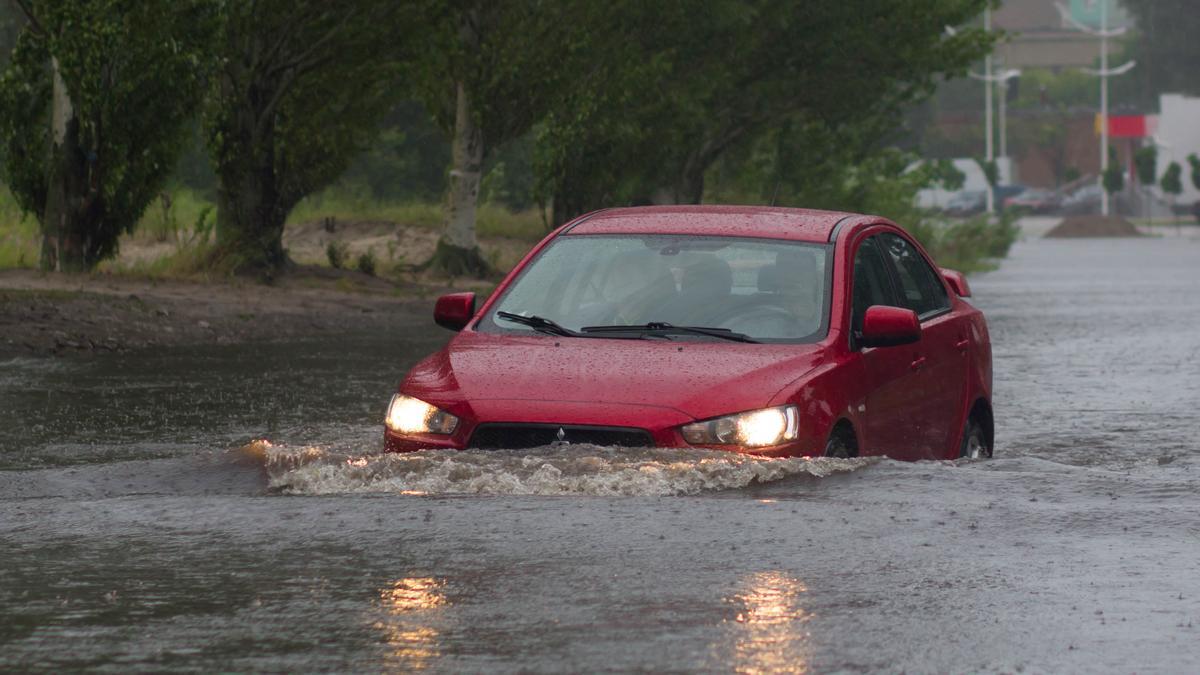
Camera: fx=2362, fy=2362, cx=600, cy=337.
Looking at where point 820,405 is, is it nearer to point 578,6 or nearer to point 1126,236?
point 578,6

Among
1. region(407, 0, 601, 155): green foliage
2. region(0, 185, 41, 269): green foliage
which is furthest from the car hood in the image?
region(407, 0, 601, 155): green foliage

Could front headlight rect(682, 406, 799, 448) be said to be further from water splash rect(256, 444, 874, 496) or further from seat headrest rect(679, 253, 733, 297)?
seat headrest rect(679, 253, 733, 297)

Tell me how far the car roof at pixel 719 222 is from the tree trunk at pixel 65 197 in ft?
53.3

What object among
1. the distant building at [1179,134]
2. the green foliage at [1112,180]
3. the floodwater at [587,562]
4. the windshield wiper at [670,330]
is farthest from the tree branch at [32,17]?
the distant building at [1179,134]

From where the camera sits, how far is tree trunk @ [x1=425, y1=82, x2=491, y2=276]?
3416cm

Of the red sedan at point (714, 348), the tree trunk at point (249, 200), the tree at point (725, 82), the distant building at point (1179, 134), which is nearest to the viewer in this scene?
the red sedan at point (714, 348)

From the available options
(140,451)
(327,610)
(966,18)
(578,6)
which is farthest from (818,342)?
(966,18)

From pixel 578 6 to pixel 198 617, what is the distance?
1129 inches

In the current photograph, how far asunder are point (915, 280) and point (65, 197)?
16.8m

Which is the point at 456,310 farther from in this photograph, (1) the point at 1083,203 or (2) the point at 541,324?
(1) the point at 1083,203

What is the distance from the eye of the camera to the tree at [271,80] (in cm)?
2831

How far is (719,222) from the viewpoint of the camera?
1025 cm

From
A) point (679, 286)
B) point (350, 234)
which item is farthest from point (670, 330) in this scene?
point (350, 234)

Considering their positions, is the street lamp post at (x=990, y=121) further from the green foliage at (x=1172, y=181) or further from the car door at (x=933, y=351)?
the car door at (x=933, y=351)
